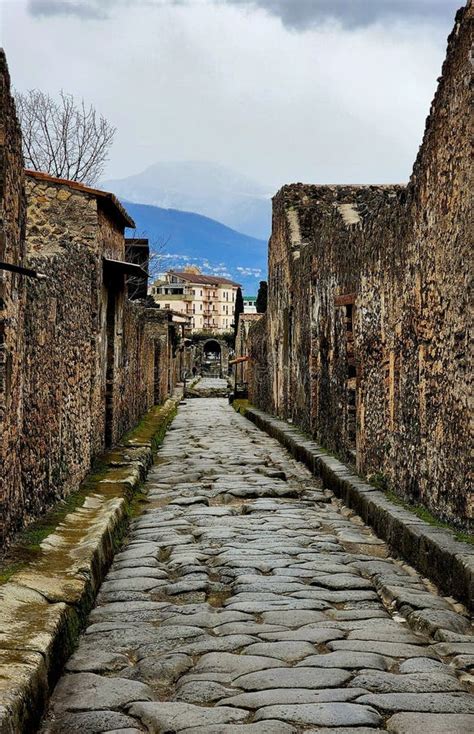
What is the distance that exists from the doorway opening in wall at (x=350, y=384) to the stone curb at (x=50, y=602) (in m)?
3.85

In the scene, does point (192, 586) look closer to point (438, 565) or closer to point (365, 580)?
point (365, 580)

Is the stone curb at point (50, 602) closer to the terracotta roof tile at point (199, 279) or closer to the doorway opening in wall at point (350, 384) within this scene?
the doorway opening in wall at point (350, 384)

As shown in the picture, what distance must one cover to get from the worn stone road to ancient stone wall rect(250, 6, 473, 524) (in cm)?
86

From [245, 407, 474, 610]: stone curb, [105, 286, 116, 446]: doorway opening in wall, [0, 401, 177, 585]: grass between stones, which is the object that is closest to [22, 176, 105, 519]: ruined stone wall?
[0, 401, 177, 585]: grass between stones

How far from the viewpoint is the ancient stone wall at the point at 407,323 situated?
676cm

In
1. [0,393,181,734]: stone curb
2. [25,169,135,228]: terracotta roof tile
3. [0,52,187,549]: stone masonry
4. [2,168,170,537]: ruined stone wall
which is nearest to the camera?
[0,393,181,734]: stone curb

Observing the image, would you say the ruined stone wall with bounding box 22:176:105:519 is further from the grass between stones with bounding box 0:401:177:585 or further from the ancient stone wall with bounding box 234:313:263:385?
the ancient stone wall with bounding box 234:313:263:385

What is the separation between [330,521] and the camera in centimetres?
890

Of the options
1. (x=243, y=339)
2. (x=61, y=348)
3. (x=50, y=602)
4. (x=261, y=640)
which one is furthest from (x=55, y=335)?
(x=243, y=339)

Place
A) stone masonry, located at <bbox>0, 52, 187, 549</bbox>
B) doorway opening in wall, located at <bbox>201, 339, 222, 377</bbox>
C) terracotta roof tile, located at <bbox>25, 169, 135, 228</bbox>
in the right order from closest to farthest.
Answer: stone masonry, located at <bbox>0, 52, 187, 549</bbox> → terracotta roof tile, located at <bbox>25, 169, 135, 228</bbox> → doorway opening in wall, located at <bbox>201, 339, 222, 377</bbox>

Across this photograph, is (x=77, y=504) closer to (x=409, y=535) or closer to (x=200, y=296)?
(x=409, y=535)

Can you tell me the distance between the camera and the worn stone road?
12.7ft

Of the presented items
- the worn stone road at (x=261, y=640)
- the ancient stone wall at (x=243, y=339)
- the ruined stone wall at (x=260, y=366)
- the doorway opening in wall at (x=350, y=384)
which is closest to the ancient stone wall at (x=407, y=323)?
the doorway opening in wall at (x=350, y=384)

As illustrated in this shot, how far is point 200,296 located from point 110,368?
382 ft
